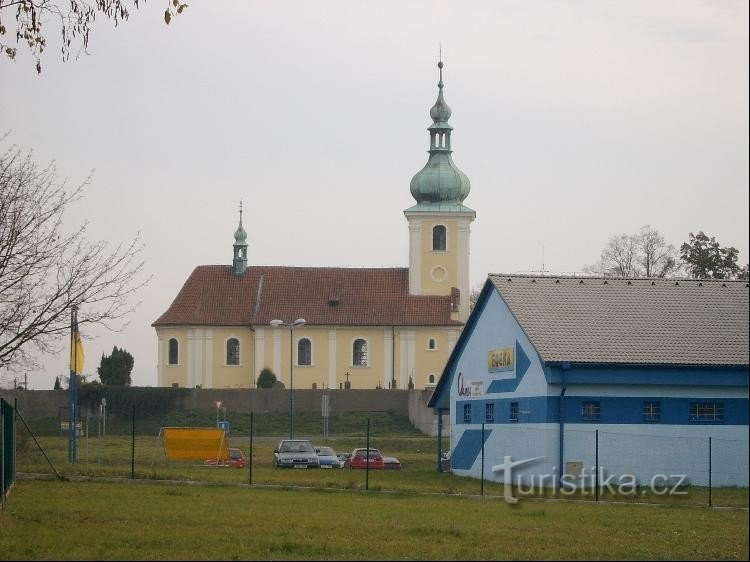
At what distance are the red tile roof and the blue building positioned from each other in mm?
50199

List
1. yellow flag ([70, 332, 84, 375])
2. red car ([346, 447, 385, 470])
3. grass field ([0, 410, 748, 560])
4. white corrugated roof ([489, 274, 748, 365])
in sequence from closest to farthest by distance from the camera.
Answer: grass field ([0, 410, 748, 560]), white corrugated roof ([489, 274, 748, 365]), yellow flag ([70, 332, 84, 375]), red car ([346, 447, 385, 470])

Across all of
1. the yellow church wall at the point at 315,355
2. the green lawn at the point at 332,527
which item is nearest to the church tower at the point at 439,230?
the yellow church wall at the point at 315,355

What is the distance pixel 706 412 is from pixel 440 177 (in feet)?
193

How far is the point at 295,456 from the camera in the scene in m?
45.6

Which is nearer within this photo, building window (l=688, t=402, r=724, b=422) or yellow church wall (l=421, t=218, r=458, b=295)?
building window (l=688, t=402, r=724, b=422)

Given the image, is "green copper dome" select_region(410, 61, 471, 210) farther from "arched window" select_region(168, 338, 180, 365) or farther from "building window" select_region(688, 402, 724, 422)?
"building window" select_region(688, 402, 724, 422)

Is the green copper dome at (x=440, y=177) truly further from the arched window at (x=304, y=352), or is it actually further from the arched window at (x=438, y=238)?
the arched window at (x=304, y=352)

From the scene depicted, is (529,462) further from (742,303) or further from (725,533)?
(725,533)

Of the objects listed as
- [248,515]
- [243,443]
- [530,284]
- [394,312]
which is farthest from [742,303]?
[394,312]

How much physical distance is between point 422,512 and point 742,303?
722 inches

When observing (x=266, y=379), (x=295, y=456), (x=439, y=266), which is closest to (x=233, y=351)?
(x=266, y=379)

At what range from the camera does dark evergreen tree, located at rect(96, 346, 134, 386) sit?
86312mm

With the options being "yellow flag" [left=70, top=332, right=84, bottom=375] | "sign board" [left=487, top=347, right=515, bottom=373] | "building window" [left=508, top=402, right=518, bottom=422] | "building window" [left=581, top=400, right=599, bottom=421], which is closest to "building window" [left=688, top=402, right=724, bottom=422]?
"building window" [left=581, top=400, right=599, bottom=421]

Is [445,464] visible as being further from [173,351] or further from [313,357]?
[173,351]
